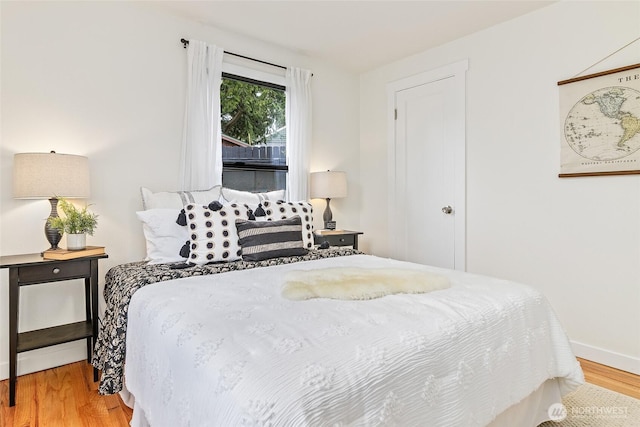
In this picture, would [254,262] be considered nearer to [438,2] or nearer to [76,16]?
[76,16]

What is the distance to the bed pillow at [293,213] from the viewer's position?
2.57 metres

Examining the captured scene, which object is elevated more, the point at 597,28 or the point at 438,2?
the point at 438,2

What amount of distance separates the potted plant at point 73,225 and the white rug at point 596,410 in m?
2.72

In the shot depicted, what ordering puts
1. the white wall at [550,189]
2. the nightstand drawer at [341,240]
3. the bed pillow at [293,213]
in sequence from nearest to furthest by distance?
the white wall at [550,189], the bed pillow at [293,213], the nightstand drawer at [341,240]

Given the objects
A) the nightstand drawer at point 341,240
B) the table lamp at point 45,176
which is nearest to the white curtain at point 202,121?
the table lamp at point 45,176

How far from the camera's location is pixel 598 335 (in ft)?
8.28

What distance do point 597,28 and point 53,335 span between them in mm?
4066

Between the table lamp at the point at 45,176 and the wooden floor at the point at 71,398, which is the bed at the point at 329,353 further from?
the table lamp at the point at 45,176

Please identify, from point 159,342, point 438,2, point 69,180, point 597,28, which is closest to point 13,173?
point 69,180

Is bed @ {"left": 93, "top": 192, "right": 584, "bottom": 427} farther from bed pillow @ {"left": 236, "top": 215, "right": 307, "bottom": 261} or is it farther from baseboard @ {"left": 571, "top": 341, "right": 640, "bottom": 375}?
baseboard @ {"left": 571, "top": 341, "right": 640, "bottom": 375}

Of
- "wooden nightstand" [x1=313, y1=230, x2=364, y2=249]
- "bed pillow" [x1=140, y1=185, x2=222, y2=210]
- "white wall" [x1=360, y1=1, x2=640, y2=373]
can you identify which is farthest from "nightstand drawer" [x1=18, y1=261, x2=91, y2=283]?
"white wall" [x1=360, y1=1, x2=640, y2=373]

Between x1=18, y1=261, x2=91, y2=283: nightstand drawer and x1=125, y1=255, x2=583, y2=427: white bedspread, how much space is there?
2.35 feet

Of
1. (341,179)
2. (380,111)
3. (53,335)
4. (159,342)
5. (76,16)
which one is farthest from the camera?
(380,111)

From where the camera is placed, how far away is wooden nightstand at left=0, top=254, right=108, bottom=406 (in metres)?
1.94
